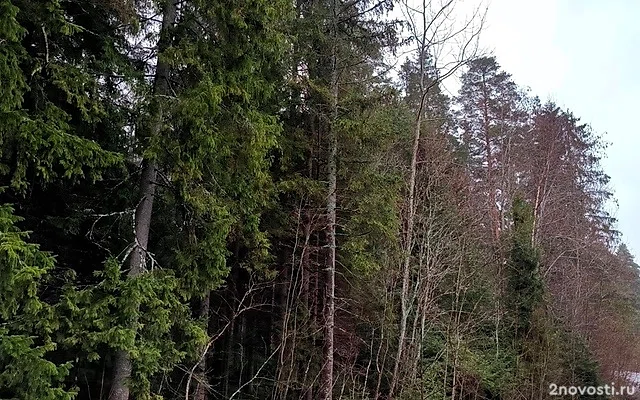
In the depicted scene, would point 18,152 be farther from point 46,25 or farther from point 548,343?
point 548,343

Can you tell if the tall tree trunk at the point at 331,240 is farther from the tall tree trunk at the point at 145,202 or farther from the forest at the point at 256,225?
the tall tree trunk at the point at 145,202

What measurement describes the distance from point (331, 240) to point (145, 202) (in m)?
3.62

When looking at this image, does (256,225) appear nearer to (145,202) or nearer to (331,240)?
(145,202)

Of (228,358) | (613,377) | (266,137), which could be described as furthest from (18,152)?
(613,377)

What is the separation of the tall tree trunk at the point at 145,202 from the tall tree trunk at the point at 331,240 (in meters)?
3.37

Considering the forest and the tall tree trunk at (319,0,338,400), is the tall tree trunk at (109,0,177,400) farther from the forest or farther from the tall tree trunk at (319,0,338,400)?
the tall tree trunk at (319,0,338,400)

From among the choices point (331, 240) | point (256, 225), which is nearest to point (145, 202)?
point (256, 225)

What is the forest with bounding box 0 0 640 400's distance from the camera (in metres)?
4.82

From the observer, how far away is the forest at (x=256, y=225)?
4824 mm

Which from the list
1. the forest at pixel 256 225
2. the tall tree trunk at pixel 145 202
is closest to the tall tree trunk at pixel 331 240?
the forest at pixel 256 225

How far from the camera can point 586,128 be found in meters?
18.9

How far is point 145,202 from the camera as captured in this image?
588 cm

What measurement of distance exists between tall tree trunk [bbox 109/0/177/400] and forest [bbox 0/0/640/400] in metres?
0.03

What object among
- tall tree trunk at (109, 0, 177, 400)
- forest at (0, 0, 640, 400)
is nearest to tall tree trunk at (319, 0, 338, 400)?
forest at (0, 0, 640, 400)
